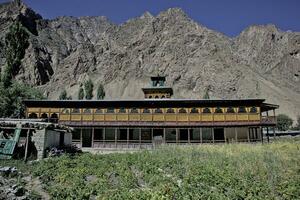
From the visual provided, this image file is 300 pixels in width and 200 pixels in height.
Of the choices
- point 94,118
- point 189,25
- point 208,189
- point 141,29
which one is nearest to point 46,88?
point 141,29

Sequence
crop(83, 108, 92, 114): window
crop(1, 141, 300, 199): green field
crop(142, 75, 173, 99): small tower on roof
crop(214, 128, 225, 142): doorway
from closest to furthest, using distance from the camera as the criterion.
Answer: crop(1, 141, 300, 199): green field
crop(83, 108, 92, 114): window
crop(214, 128, 225, 142): doorway
crop(142, 75, 173, 99): small tower on roof

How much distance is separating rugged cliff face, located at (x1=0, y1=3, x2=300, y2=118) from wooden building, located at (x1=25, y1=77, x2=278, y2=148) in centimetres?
6968

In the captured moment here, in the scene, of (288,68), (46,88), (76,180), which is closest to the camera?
(76,180)

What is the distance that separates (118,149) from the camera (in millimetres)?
38000

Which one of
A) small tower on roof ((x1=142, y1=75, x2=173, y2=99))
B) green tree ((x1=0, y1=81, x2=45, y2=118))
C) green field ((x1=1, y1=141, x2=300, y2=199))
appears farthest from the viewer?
small tower on roof ((x1=142, y1=75, x2=173, y2=99))

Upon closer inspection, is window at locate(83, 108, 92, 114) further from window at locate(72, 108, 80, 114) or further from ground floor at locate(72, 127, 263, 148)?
ground floor at locate(72, 127, 263, 148)

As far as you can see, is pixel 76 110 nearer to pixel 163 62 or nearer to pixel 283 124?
pixel 283 124

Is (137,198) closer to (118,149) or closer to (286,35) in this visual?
(118,149)

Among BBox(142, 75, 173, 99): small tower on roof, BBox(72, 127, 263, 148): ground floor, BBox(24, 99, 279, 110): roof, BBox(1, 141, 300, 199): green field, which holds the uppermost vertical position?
BBox(142, 75, 173, 99): small tower on roof

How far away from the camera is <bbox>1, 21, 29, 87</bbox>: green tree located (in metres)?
53.5

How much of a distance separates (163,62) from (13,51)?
261 ft

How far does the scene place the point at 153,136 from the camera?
4222 centimetres

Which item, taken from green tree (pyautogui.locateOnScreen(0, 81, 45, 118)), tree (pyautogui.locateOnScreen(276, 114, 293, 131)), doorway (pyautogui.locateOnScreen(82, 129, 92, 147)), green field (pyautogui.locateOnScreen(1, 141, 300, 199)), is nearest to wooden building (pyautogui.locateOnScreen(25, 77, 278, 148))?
doorway (pyautogui.locateOnScreen(82, 129, 92, 147))

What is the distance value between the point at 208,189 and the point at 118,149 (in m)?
25.3
